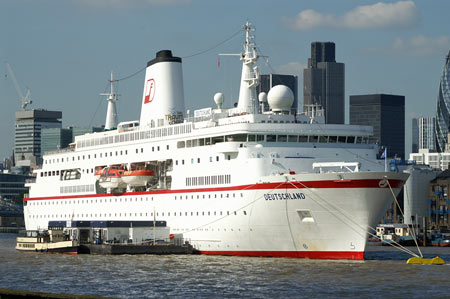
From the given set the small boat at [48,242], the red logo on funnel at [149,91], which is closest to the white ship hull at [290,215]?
the small boat at [48,242]

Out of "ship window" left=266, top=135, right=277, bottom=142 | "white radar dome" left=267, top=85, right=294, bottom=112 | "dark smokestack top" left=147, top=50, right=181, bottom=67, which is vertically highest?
"dark smokestack top" left=147, top=50, right=181, bottom=67

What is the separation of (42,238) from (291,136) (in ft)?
80.3

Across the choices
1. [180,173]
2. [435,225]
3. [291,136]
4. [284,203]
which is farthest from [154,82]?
[435,225]

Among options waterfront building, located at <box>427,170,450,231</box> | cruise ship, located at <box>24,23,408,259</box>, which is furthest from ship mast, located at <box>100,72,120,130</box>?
waterfront building, located at <box>427,170,450,231</box>

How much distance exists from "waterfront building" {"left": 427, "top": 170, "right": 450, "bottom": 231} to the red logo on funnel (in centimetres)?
6300

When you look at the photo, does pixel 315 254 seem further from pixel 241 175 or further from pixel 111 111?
pixel 111 111

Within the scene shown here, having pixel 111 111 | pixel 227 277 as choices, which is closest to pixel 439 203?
pixel 111 111

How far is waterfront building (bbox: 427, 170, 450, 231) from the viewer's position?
12412 cm

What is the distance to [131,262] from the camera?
187ft

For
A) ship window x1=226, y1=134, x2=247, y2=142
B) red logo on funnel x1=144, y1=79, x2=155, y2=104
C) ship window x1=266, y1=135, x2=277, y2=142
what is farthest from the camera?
red logo on funnel x1=144, y1=79, x2=155, y2=104

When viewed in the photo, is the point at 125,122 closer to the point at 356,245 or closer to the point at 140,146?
the point at 140,146

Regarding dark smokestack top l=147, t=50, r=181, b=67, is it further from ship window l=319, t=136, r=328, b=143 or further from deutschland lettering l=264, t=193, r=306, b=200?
deutschland lettering l=264, t=193, r=306, b=200

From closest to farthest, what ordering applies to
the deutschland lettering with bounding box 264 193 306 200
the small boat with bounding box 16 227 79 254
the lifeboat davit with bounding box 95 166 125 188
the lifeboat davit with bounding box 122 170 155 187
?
the deutschland lettering with bounding box 264 193 306 200 → the lifeboat davit with bounding box 122 170 155 187 → the small boat with bounding box 16 227 79 254 → the lifeboat davit with bounding box 95 166 125 188

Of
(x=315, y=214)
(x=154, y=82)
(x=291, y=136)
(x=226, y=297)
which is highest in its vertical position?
(x=154, y=82)
